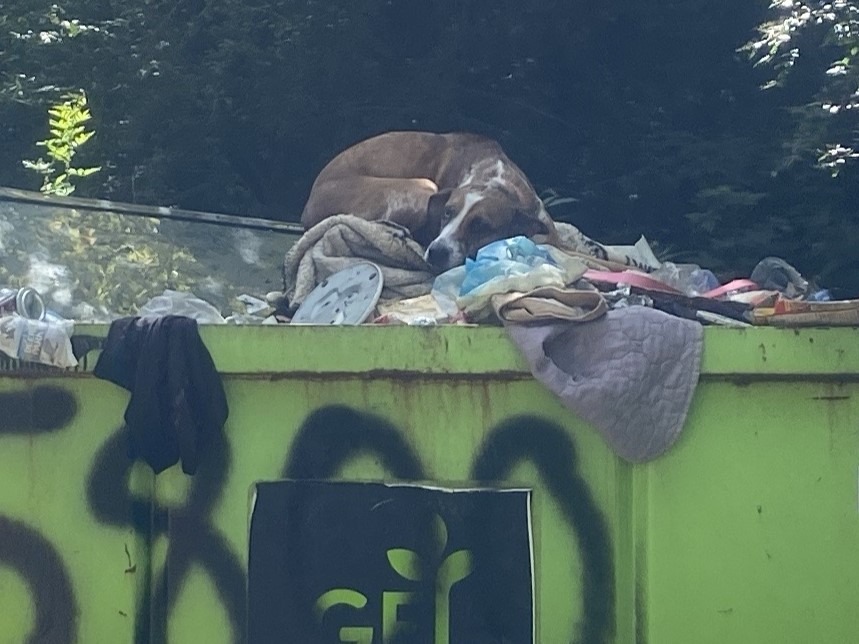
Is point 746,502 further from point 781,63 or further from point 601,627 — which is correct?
point 781,63

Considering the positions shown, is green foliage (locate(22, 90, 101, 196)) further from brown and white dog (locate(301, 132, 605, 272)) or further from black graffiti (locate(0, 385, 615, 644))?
black graffiti (locate(0, 385, 615, 644))

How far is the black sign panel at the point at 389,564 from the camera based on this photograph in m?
2.61

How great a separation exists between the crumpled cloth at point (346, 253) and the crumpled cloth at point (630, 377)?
771mm

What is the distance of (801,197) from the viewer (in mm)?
6547

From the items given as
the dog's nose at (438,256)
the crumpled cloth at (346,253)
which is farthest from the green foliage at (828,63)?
the crumpled cloth at (346,253)

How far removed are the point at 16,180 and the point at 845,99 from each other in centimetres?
677

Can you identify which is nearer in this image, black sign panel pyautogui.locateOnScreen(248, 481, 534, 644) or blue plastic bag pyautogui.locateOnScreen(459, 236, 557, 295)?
black sign panel pyautogui.locateOnScreen(248, 481, 534, 644)

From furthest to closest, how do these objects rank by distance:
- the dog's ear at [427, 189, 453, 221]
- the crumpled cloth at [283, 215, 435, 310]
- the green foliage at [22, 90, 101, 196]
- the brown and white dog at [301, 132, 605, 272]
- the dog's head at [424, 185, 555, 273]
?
1. the green foliage at [22, 90, 101, 196]
2. the dog's ear at [427, 189, 453, 221]
3. the brown and white dog at [301, 132, 605, 272]
4. the dog's head at [424, 185, 555, 273]
5. the crumpled cloth at [283, 215, 435, 310]

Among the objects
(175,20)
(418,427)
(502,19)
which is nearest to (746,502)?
(418,427)

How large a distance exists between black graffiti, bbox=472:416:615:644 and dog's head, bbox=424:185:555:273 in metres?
1.64

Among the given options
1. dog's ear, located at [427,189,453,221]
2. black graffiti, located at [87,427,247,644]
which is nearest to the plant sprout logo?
black graffiti, located at [87,427,247,644]

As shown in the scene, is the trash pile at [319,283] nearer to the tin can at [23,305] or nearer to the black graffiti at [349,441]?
the tin can at [23,305]

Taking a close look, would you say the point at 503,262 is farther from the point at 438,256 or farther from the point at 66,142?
the point at 66,142

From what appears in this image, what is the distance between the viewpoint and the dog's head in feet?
14.4
